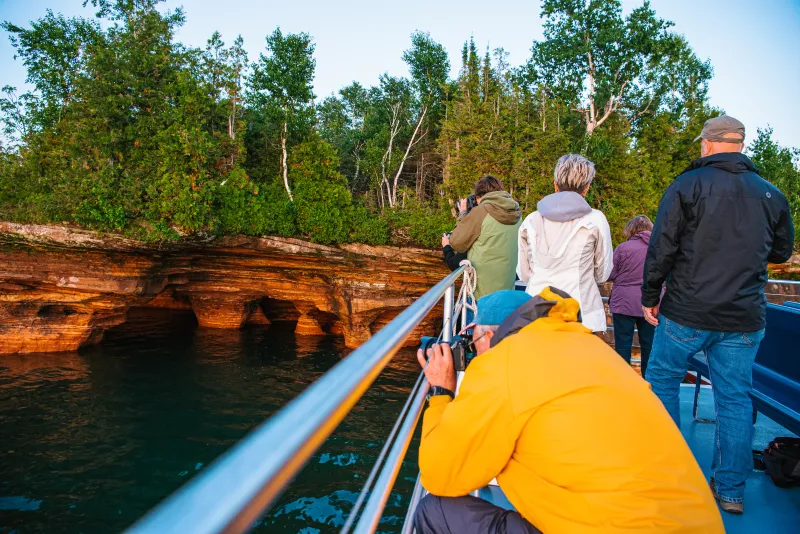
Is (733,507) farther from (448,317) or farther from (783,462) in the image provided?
(448,317)

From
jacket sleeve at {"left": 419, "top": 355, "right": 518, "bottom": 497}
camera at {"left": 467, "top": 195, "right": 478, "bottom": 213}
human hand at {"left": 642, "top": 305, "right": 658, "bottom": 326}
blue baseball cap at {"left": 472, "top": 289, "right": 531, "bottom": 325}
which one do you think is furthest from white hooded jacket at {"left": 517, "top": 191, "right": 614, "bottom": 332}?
jacket sleeve at {"left": 419, "top": 355, "right": 518, "bottom": 497}

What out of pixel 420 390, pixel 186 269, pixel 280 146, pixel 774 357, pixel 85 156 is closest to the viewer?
pixel 420 390

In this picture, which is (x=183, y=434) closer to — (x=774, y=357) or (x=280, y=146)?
(x=774, y=357)

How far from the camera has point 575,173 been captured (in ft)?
9.29

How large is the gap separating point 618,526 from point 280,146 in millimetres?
18076

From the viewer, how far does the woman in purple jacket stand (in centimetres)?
378

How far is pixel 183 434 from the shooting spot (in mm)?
9242

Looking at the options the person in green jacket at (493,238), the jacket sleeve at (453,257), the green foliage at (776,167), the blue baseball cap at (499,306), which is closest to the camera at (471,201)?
the person in green jacket at (493,238)

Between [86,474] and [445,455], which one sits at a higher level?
[445,455]

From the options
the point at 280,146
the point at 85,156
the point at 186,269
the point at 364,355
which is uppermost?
the point at 280,146

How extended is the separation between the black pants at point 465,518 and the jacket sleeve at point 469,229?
2.47 m

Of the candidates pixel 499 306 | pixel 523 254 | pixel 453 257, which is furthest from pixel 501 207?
pixel 499 306

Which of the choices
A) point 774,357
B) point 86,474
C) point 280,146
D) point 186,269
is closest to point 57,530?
point 86,474

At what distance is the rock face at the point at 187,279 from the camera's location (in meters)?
13.1
